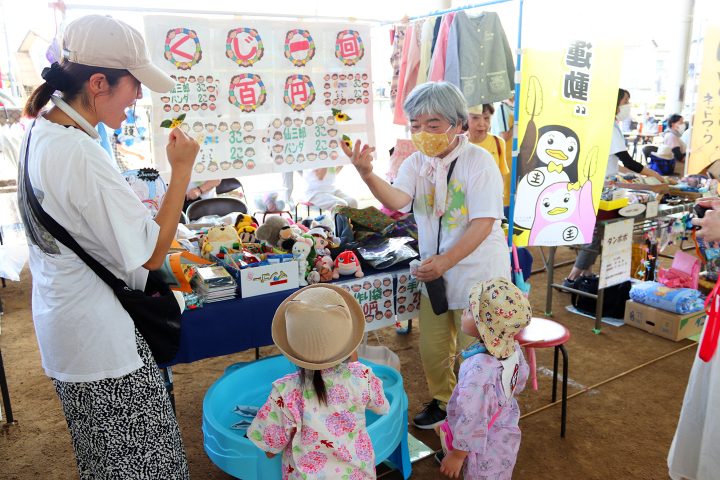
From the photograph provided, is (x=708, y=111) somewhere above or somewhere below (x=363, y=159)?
above

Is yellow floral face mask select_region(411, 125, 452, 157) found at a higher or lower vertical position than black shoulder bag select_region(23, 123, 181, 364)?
higher

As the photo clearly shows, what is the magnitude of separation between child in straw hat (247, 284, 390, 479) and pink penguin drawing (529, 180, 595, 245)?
7.57 ft

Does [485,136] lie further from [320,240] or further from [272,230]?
[272,230]

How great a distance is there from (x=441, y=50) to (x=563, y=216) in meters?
1.46

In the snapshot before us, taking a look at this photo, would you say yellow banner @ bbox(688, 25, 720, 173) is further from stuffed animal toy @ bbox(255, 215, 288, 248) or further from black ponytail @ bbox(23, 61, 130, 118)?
black ponytail @ bbox(23, 61, 130, 118)

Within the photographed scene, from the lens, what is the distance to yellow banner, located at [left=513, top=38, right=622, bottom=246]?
3.41 m

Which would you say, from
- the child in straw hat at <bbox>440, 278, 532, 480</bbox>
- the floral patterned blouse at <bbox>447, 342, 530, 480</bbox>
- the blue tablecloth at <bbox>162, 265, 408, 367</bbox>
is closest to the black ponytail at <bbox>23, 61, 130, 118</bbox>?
the blue tablecloth at <bbox>162, 265, 408, 367</bbox>

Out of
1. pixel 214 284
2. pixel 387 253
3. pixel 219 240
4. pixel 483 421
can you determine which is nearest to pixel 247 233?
pixel 219 240

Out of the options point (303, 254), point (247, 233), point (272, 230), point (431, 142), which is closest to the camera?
point (431, 142)

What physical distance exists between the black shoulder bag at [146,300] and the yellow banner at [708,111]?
204 inches

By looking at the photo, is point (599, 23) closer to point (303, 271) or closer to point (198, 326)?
point (303, 271)

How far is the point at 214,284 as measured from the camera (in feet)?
7.54

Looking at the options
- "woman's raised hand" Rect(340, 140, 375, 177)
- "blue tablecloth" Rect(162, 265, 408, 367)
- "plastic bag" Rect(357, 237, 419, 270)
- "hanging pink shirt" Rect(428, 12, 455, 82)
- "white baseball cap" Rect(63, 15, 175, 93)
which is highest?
"hanging pink shirt" Rect(428, 12, 455, 82)

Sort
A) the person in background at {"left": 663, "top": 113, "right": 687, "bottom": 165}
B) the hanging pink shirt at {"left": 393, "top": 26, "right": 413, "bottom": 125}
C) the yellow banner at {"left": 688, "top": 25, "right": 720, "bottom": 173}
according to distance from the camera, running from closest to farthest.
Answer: the hanging pink shirt at {"left": 393, "top": 26, "right": 413, "bottom": 125} < the yellow banner at {"left": 688, "top": 25, "right": 720, "bottom": 173} < the person in background at {"left": 663, "top": 113, "right": 687, "bottom": 165}
